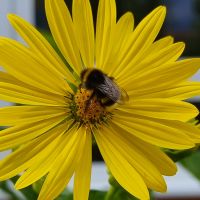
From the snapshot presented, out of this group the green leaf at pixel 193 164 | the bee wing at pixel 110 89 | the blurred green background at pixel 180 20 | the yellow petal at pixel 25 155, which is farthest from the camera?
the blurred green background at pixel 180 20

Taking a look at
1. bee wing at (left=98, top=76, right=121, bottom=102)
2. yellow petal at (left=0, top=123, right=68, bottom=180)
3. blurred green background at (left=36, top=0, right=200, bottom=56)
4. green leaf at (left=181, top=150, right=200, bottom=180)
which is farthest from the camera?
blurred green background at (left=36, top=0, right=200, bottom=56)

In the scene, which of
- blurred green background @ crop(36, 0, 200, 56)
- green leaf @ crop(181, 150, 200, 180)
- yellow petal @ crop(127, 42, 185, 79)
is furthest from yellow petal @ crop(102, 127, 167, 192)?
blurred green background @ crop(36, 0, 200, 56)

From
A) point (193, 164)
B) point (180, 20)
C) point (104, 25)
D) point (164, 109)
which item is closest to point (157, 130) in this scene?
point (164, 109)

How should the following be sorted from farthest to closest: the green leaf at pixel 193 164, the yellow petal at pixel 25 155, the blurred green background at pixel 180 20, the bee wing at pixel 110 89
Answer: the blurred green background at pixel 180 20 → the green leaf at pixel 193 164 → the bee wing at pixel 110 89 → the yellow petal at pixel 25 155

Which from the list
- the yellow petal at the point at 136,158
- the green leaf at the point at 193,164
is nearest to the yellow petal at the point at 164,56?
the yellow petal at the point at 136,158

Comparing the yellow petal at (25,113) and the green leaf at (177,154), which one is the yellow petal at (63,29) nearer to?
the yellow petal at (25,113)

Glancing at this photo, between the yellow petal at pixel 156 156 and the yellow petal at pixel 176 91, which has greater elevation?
the yellow petal at pixel 176 91

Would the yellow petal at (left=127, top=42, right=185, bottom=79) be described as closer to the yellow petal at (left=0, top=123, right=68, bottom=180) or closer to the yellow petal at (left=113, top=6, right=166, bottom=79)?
the yellow petal at (left=113, top=6, right=166, bottom=79)

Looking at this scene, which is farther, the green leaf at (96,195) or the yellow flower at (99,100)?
the green leaf at (96,195)
